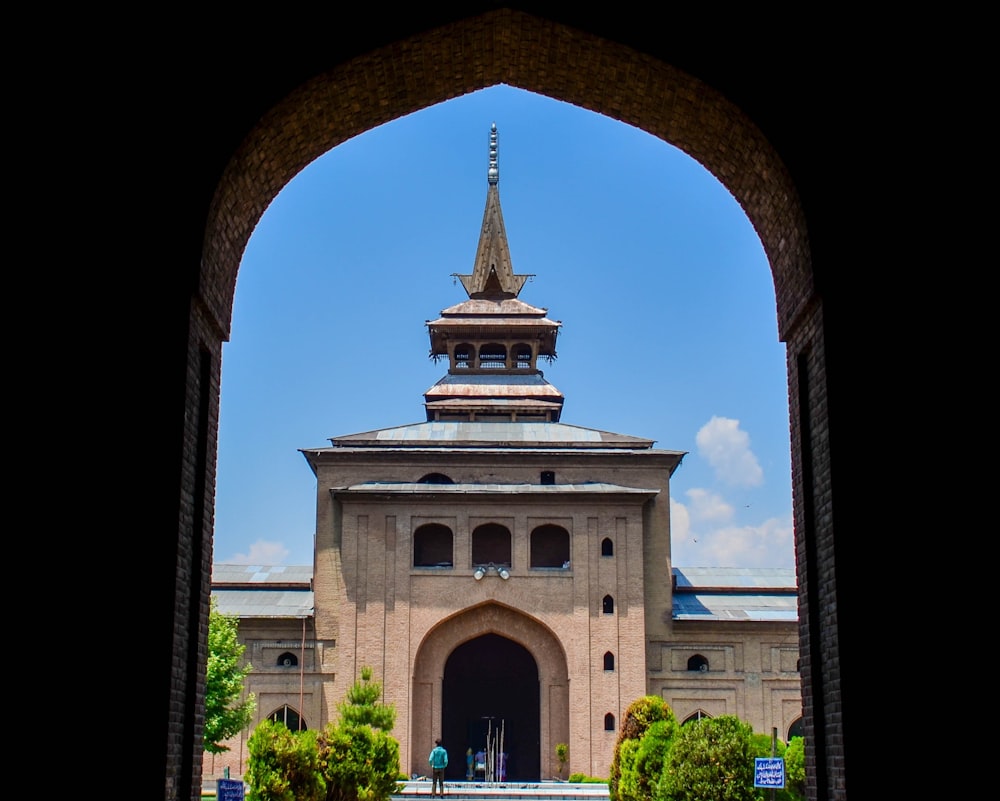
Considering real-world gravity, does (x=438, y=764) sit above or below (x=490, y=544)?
below

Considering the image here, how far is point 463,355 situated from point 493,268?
3728 mm

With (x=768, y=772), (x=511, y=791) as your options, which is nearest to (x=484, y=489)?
(x=511, y=791)

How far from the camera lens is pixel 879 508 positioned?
7223 mm

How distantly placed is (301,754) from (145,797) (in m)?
10.1

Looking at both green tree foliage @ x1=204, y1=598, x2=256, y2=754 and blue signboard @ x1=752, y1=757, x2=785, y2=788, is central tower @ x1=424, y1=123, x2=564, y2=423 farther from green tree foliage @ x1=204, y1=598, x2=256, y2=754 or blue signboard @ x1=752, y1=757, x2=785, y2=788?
blue signboard @ x1=752, y1=757, x2=785, y2=788

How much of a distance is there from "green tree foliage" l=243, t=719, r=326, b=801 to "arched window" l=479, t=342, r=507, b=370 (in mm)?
24488

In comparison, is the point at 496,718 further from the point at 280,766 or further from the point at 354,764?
the point at 280,766

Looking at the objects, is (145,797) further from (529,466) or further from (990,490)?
(529,466)

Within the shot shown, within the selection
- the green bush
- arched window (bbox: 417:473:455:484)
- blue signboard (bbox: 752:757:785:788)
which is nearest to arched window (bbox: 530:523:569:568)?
arched window (bbox: 417:473:455:484)

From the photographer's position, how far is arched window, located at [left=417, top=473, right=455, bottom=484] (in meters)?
34.2

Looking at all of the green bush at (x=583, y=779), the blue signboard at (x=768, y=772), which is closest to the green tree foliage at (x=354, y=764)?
the blue signboard at (x=768, y=772)

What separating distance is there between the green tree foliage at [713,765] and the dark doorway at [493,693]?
18.0 m

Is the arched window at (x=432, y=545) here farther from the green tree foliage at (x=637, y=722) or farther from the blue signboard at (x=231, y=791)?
the blue signboard at (x=231, y=791)

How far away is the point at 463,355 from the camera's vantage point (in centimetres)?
4100
